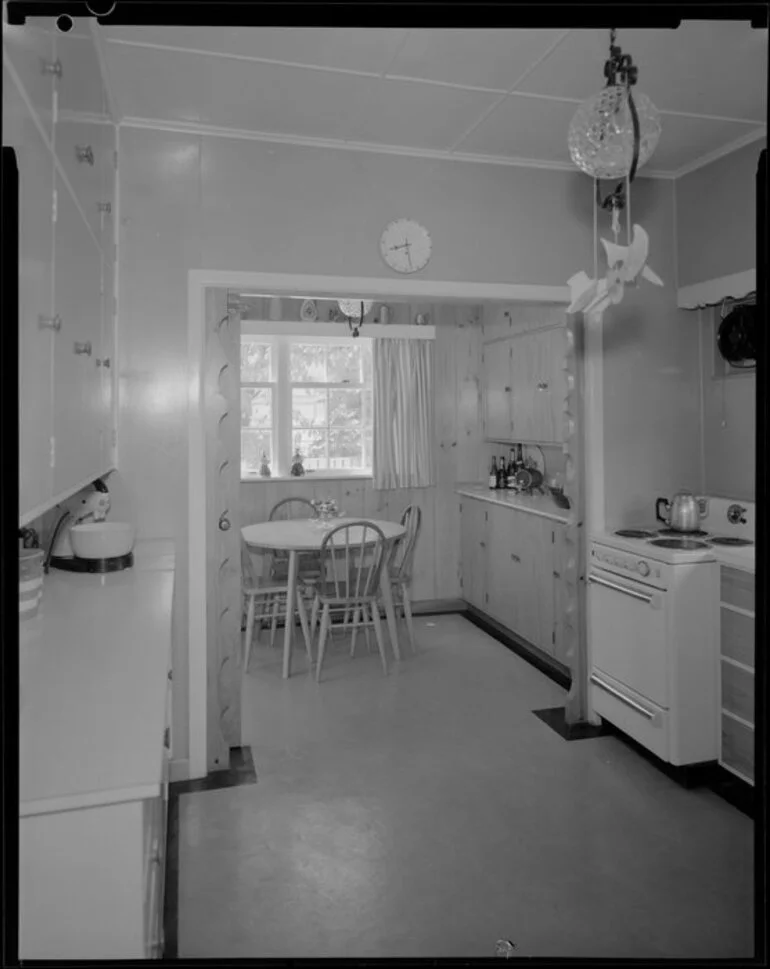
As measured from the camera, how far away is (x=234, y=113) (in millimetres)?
2711

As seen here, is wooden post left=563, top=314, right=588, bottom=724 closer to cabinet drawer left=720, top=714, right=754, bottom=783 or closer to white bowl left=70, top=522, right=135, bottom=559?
cabinet drawer left=720, top=714, right=754, bottom=783

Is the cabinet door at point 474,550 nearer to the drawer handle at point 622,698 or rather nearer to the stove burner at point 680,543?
the drawer handle at point 622,698

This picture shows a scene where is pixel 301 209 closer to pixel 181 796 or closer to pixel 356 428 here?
pixel 181 796

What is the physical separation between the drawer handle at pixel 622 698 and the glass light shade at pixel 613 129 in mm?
2035

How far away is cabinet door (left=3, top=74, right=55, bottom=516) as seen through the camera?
48.0 inches

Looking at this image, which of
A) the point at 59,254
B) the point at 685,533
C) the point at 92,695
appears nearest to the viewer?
the point at 92,695

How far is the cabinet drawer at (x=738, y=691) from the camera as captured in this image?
2621 mm

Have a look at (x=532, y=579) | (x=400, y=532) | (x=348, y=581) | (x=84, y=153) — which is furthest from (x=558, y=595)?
(x=84, y=153)

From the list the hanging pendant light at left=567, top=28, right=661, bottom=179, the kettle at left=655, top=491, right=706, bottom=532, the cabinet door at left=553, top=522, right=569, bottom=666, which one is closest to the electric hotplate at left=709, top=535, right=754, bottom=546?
the kettle at left=655, top=491, right=706, bottom=532

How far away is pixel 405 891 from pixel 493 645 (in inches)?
103

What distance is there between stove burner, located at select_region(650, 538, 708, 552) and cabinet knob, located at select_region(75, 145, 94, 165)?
2.39m

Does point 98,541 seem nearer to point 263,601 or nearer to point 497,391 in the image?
point 263,601

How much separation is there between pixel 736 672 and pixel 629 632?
445 millimetres

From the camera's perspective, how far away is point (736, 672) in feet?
8.82
